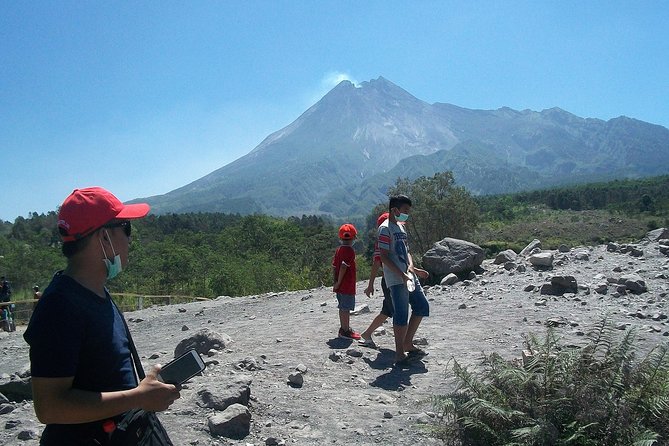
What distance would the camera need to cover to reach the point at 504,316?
7.96m

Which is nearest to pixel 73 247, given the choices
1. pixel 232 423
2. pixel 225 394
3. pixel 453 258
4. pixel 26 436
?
pixel 232 423

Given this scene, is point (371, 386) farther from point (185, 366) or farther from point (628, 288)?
point (628, 288)

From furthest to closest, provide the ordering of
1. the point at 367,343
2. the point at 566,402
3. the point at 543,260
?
the point at 543,260 → the point at 367,343 → the point at 566,402

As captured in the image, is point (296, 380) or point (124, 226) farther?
point (296, 380)

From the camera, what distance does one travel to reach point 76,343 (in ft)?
6.07

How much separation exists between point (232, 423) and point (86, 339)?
2.35 m

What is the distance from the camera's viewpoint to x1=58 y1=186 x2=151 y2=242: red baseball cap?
2.01 m

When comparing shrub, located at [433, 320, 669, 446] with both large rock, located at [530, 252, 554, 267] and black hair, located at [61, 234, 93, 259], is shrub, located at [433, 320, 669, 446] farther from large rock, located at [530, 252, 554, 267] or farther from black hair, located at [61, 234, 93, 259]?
large rock, located at [530, 252, 554, 267]

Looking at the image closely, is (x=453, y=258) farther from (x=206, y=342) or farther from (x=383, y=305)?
(x=206, y=342)

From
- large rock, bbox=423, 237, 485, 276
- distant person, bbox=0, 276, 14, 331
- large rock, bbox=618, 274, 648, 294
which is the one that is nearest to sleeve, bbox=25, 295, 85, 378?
large rock, bbox=618, 274, 648, 294

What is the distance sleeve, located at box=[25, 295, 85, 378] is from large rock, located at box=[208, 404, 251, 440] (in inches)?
91.8

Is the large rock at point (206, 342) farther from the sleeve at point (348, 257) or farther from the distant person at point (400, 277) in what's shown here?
the distant person at point (400, 277)

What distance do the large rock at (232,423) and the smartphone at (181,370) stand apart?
201 cm

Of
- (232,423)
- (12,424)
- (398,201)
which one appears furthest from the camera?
(398,201)
